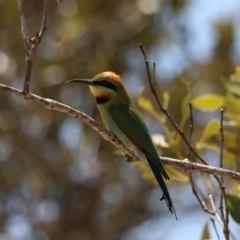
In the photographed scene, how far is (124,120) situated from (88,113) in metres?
1.97

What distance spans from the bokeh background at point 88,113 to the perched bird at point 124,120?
174 cm

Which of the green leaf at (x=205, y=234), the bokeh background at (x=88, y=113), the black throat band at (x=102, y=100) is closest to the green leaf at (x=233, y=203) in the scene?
the green leaf at (x=205, y=234)

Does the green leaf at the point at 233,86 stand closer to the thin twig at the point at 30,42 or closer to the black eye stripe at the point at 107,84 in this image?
the black eye stripe at the point at 107,84

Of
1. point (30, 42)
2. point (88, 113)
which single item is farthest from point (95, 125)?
point (88, 113)

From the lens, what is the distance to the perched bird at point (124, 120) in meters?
2.11

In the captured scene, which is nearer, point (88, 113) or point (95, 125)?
point (95, 125)

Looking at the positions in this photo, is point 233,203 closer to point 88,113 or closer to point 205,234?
point 205,234

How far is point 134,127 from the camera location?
2.35 m

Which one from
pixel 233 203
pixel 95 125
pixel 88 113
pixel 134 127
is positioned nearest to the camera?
pixel 95 125

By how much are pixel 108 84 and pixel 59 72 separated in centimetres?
185

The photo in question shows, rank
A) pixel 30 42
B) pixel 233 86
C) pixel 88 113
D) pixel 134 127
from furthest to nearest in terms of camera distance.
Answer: pixel 88 113 → pixel 134 127 → pixel 233 86 → pixel 30 42

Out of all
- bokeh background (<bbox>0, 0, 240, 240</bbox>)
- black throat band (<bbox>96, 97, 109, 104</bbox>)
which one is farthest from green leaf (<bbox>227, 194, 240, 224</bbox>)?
bokeh background (<bbox>0, 0, 240, 240</bbox>)

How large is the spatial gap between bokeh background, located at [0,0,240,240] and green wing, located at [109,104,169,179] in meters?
1.80

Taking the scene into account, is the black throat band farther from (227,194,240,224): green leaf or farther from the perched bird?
(227,194,240,224): green leaf
